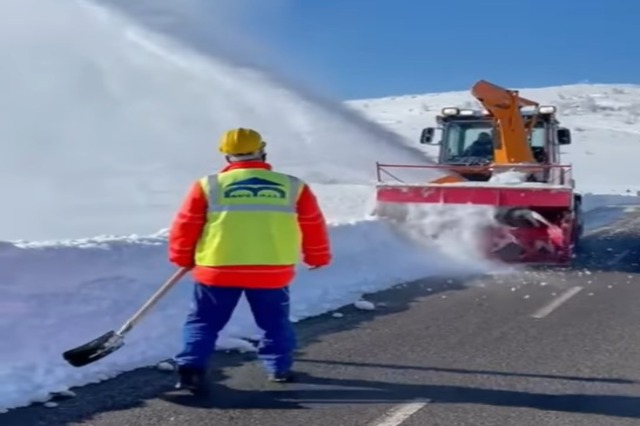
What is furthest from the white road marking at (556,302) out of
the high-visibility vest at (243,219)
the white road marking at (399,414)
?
the high-visibility vest at (243,219)

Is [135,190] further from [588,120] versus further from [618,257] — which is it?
[588,120]

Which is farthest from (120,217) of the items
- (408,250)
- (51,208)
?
(408,250)

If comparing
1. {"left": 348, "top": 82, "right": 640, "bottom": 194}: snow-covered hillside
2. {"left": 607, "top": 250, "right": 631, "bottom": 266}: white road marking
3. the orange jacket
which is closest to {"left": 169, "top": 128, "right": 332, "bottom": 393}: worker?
the orange jacket

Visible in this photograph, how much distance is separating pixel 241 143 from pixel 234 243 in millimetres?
609

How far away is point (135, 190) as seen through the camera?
2656cm

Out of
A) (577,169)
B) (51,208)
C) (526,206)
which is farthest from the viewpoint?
(577,169)

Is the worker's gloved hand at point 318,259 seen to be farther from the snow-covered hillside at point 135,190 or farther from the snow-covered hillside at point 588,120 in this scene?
the snow-covered hillside at point 588,120

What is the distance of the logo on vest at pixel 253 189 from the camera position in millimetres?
5500

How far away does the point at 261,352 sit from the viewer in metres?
5.88

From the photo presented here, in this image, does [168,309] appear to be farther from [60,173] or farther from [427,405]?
[60,173]

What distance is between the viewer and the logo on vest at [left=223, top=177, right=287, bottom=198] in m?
5.50

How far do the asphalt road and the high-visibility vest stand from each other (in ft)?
2.74

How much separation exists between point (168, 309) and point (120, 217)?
12.9 metres

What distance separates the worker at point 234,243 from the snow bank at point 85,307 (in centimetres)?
79
